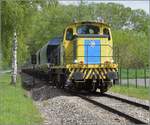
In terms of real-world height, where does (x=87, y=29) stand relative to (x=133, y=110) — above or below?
above

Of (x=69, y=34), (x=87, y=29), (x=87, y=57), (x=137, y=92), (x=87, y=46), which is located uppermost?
(x=87, y=29)

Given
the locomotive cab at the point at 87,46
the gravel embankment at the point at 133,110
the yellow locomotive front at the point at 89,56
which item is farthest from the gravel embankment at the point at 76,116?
the locomotive cab at the point at 87,46

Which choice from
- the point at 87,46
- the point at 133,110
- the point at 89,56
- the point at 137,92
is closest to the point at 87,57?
the point at 89,56

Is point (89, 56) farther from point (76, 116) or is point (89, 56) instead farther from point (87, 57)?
point (76, 116)

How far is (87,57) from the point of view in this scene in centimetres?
2175

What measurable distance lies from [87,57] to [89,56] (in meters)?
0.11

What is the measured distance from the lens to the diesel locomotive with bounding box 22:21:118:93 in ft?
69.7

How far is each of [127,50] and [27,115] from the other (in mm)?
46176

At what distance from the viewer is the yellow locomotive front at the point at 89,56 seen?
21.2 meters

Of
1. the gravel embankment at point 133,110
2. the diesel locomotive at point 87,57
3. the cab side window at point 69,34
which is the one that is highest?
the cab side window at point 69,34

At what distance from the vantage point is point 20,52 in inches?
1201

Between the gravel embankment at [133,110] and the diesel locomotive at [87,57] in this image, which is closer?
the gravel embankment at [133,110]

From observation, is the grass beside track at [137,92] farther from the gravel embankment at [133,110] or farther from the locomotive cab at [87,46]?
the gravel embankment at [133,110]

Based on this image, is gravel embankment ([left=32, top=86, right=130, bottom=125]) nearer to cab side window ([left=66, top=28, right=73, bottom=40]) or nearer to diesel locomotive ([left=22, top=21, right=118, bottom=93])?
diesel locomotive ([left=22, top=21, right=118, bottom=93])
